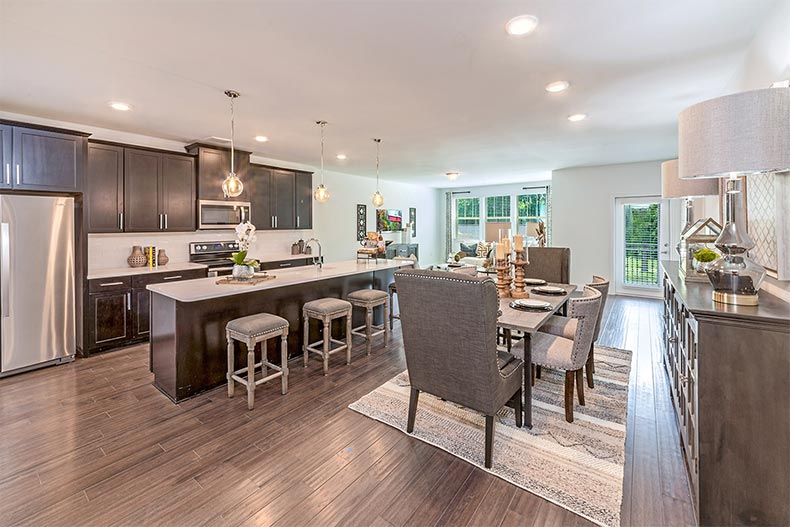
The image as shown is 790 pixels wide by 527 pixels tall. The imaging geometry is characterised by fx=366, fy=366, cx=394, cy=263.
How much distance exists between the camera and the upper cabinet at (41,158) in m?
3.39

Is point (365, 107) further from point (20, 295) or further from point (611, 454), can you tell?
point (20, 295)

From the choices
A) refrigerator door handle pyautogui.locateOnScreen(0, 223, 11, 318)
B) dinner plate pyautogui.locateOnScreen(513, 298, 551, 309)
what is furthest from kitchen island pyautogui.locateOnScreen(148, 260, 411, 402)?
dinner plate pyautogui.locateOnScreen(513, 298, 551, 309)

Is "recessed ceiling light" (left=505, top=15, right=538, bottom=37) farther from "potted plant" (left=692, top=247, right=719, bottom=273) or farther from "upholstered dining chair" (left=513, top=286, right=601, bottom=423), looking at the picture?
"potted plant" (left=692, top=247, right=719, bottom=273)

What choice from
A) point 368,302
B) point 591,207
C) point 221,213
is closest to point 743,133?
point 368,302

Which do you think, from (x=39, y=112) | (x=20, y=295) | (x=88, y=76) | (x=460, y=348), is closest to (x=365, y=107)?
(x=88, y=76)

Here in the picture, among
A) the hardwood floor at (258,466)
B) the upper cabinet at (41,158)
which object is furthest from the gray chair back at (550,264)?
the upper cabinet at (41,158)

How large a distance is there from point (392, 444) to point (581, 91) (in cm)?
330

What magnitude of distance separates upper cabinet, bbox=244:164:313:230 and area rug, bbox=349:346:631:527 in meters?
3.83

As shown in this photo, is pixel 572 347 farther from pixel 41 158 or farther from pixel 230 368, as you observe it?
pixel 41 158

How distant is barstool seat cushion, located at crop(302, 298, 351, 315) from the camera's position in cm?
347

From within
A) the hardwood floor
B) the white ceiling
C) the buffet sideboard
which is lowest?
the hardwood floor

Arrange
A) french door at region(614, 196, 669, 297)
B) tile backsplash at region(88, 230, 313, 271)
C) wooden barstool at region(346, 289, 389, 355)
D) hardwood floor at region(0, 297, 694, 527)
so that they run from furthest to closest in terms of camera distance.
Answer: french door at region(614, 196, 669, 297), tile backsplash at region(88, 230, 313, 271), wooden barstool at region(346, 289, 389, 355), hardwood floor at region(0, 297, 694, 527)

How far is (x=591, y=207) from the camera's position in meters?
7.38

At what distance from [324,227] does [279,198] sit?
1.40m
